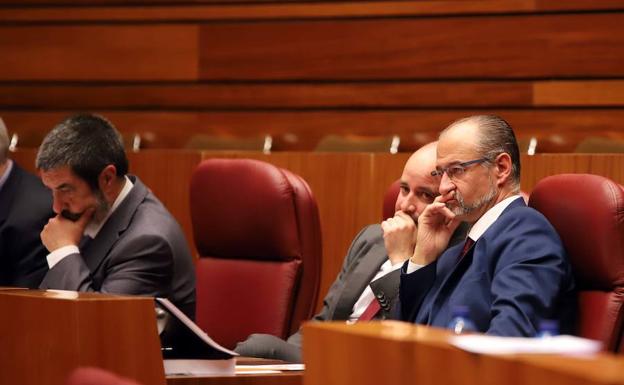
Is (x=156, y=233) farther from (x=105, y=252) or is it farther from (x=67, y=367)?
(x=67, y=367)

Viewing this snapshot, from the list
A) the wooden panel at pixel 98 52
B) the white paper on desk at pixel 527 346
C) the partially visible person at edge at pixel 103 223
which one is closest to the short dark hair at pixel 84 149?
the partially visible person at edge at pixel 103 223

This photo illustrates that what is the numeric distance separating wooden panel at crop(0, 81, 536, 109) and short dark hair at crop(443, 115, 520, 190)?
193 cm

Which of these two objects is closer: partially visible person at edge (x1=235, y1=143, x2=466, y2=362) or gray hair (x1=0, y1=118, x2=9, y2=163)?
partially visible person at edge (x1=235, y1=143, x2=466, y2=362)

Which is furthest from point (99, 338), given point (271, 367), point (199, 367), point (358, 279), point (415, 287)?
point (358, 279)

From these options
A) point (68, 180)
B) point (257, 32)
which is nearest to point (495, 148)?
point (68, 180)

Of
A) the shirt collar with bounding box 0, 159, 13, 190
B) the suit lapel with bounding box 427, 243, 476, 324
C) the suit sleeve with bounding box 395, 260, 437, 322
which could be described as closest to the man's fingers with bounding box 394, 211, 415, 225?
the suit sleeve with bounding box 395, 260, 437, 322

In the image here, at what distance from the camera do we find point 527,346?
140cm

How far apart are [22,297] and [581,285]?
3.56 feet

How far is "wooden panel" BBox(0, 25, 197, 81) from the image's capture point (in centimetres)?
501

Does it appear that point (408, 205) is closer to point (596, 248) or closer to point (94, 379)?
point (596, 248)

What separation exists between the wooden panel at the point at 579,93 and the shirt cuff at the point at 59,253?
2.03 m

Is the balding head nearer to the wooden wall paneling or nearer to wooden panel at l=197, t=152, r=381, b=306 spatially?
the wooden wall paneling

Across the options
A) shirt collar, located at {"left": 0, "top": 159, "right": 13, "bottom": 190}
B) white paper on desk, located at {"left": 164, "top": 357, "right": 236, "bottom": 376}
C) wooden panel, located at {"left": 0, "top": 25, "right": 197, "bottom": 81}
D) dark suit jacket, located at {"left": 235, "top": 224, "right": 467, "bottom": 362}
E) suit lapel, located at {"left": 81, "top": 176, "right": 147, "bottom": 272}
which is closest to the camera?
white paper on desk, located at {"left": 164, "top": 357, "right": 236, "bottom": 376}

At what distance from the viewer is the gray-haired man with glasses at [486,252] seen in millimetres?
2215
